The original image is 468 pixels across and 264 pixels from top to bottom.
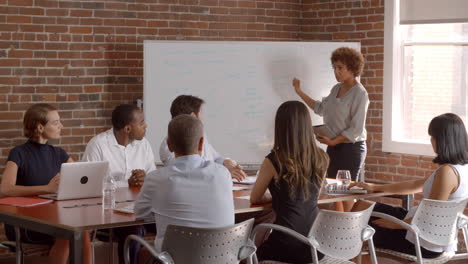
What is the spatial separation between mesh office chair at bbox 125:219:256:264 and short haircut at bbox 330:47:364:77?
9.97ft

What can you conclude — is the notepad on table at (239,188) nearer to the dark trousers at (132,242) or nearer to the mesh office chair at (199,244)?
the dark trousers at (132,242)

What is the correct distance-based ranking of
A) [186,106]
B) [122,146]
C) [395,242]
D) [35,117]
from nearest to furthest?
1. [395,242]
2. [35,117]
3. [122,146]
4. [186,106]

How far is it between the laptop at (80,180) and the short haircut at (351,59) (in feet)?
A: 8.87

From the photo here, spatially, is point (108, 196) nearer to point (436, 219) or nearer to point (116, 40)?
point (436, 219)

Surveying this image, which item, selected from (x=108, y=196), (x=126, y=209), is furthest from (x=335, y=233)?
(x=108, y=196)

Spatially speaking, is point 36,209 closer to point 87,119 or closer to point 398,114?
point 87,119

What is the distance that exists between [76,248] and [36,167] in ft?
4.39

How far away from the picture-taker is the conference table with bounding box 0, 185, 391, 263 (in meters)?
3.78

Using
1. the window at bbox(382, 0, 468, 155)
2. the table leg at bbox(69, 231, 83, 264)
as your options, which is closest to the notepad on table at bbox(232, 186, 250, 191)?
the table leg at bbox(69, 231, 83, 264)

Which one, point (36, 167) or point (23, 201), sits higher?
point (36, 167)

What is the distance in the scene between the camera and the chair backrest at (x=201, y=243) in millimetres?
3668

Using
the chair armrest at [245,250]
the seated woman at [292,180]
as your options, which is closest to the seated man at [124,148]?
the seated woman at [292,180]

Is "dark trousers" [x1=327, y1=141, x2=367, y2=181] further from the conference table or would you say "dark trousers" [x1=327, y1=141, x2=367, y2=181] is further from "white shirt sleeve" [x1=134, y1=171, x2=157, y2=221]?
"white shirt sleeve" [x1=134, y1=171, x2=157, y2=221]

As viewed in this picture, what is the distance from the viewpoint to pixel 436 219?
4.63 metres
